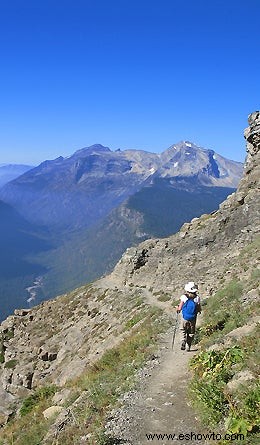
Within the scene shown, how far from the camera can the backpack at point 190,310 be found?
74.5ft

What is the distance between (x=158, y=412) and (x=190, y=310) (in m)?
7.84

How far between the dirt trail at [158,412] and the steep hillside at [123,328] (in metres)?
0.72

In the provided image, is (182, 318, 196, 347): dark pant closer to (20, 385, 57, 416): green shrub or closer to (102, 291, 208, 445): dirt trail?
(102, 291, 208, 445): dirt trail

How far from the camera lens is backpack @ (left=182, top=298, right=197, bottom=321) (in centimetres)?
2271

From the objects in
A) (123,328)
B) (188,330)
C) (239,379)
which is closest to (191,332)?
(188,330)

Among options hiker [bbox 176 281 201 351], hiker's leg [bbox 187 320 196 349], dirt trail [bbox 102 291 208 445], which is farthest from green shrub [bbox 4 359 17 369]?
dirt trail [bbox 102 291 208 445]

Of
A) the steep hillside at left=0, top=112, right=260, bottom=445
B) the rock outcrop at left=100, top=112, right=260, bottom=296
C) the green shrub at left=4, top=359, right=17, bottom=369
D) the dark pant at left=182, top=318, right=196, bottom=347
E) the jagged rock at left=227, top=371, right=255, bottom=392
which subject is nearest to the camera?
the jagged rock at left=227, top=371, right=255, bottom=392

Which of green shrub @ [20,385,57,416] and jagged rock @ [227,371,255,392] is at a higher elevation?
jagged rock @ [227,371,255,392]

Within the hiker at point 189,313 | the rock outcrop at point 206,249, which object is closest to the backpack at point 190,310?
the hiker at point 189,313

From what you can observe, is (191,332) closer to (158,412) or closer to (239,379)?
(158,412)

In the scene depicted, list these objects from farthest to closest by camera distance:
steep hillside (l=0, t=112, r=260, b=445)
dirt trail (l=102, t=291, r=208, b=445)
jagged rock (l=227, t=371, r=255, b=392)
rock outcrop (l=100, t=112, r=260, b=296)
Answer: rock outcrop (l=100, t=112, r=260, b=296), steep hillside (l=0, t=112, r=260, b=445), jagged rock (l=227, t=371, r=255, b=392), dirt trail (l=102, t=291, r=208, b=445)

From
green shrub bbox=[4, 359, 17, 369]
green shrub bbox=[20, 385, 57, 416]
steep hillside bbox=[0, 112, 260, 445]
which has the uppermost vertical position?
steep hillside bbox=[0, 112, 260, 445]

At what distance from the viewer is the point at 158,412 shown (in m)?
15.6

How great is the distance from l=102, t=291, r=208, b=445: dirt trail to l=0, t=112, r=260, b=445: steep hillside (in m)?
0.72
